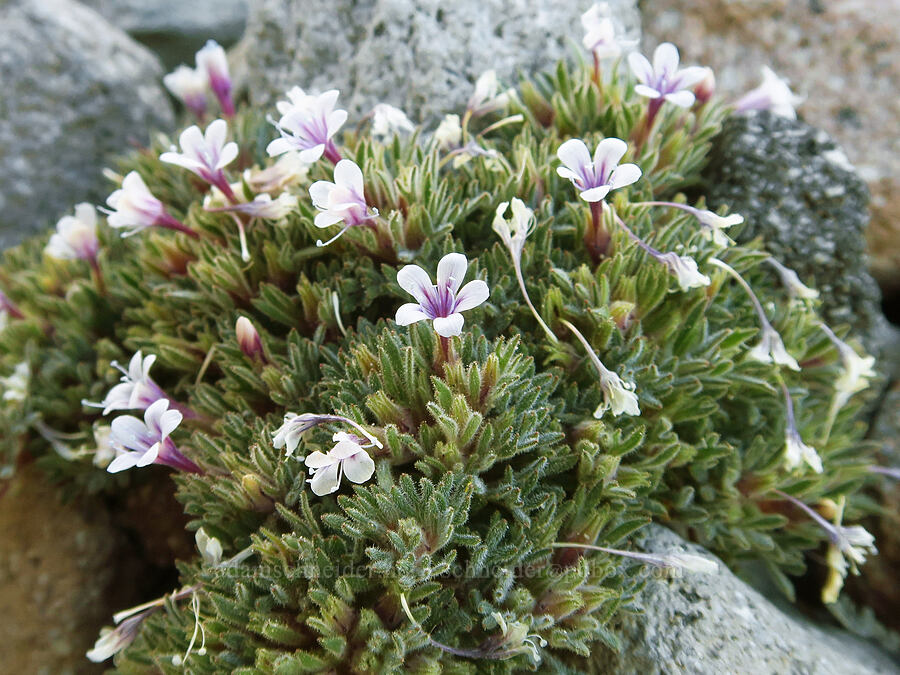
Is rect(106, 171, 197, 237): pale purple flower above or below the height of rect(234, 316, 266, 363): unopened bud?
above

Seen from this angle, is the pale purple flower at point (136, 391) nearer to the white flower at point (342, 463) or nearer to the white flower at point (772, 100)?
the white flower at point (342, 463)

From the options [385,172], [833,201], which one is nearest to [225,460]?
[385,172]

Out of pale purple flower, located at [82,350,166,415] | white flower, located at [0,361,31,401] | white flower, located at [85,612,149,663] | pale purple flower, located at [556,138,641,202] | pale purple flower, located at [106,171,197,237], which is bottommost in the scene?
white flower, located at [85,612,149,663]

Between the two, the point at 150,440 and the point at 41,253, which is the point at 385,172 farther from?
the point at 41,253

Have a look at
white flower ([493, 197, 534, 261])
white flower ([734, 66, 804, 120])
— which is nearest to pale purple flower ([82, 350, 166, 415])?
white flower ([493, 197, 534, 261])

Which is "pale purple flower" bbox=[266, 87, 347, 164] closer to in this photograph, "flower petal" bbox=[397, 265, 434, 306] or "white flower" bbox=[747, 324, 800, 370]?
"flower petal" bbox=[397, 265, 434, 306]

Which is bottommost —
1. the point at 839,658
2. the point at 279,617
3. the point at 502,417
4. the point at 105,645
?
the point at 839,658
